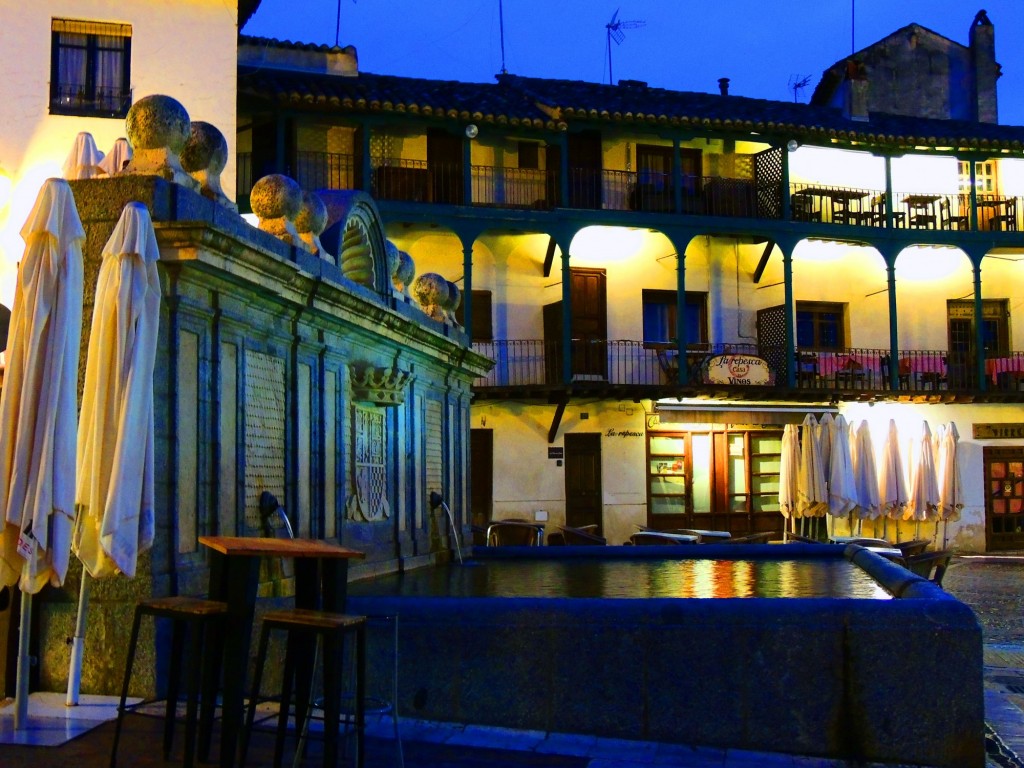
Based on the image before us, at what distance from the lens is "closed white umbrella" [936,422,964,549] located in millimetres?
25906

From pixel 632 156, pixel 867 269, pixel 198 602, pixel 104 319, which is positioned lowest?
pixel 198 602

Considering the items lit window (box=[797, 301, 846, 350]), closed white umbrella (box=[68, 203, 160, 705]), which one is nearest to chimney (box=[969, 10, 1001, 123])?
lit window (box=[797, 301, 846, 350])

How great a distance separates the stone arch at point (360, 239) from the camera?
33.4 ft

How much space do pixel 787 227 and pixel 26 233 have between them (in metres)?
23.7

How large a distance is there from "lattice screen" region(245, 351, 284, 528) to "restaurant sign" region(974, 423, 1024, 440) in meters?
24.3

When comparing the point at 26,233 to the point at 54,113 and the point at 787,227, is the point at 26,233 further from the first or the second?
the point at 787,227

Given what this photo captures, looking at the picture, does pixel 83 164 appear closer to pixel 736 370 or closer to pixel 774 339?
pixel 736 370

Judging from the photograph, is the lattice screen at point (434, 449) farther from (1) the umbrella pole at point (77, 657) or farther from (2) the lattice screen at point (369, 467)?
(1) the umbrella pole at point (77, 657)

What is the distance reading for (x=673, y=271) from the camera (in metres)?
28.0

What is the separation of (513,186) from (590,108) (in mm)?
2434

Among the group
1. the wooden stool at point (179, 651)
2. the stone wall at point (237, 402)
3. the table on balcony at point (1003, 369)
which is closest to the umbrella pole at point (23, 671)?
the stone wall at point (237, 402)

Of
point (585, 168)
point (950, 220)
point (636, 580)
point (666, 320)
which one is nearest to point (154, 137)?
point (636, 580)

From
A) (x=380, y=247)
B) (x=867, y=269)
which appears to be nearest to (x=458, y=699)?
(x=380, y=247)

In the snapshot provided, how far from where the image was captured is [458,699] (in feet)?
20.6
